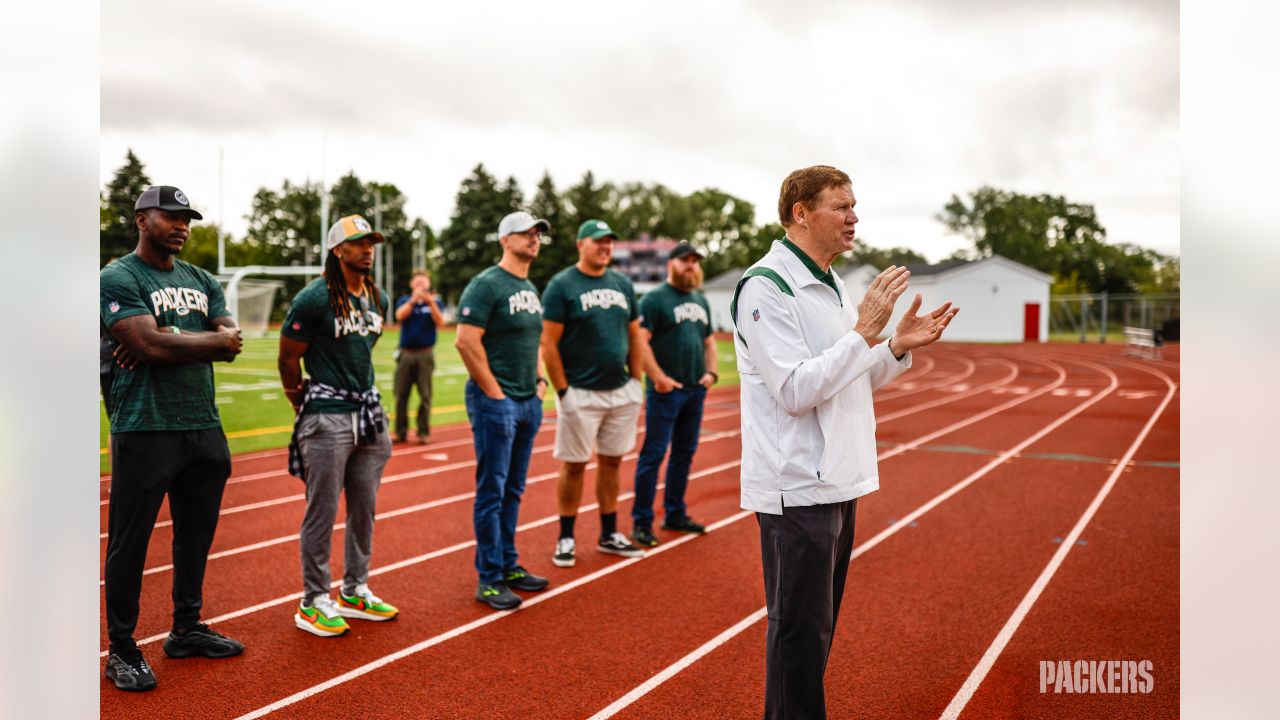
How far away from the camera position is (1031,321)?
3647cm

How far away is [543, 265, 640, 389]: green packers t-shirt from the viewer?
528 centimetres

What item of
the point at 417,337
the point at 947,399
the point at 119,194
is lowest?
the point at 947,399

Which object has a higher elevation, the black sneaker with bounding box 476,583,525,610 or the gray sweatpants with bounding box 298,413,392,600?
the gray sweatpants with bounding box 298,413,392,600

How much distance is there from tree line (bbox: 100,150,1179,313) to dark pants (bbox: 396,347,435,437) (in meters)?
4.30

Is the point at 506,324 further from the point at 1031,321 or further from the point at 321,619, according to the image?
the point at 1031,321

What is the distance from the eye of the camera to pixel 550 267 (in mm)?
50875

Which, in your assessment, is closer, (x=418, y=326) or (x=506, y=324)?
(x=506, y=324)

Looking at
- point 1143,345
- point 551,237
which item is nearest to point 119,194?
point 1143,345

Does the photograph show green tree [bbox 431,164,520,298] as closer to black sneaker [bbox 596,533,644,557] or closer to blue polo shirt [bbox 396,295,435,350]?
blue polo shirt [bbox 396,295,435,350]

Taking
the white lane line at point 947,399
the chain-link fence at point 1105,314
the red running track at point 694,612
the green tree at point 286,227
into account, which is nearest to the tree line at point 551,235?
the green tree at point 286,227

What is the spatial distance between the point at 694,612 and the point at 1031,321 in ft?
118

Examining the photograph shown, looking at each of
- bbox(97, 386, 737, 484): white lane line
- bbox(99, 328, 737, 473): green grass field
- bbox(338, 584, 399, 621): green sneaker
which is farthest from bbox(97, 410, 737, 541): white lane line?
bbox(338, 584, 399, 621): green sneaker
